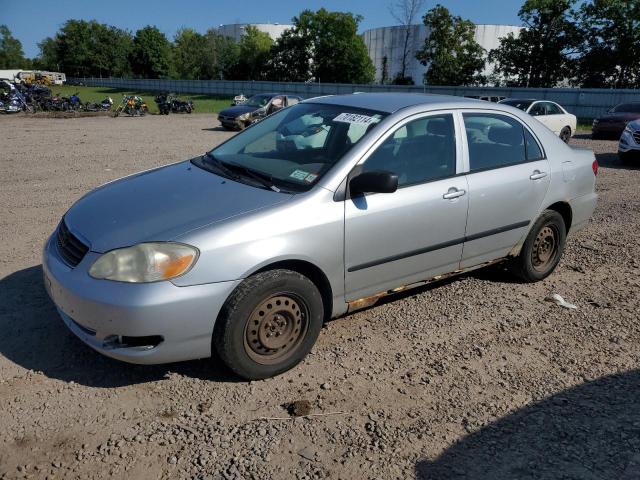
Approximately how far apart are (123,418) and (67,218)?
1400mm

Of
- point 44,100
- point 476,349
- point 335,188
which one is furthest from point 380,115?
point 44,100

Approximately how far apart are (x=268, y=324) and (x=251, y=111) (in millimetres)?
18132

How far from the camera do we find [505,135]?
4.45m

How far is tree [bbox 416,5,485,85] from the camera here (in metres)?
46.0

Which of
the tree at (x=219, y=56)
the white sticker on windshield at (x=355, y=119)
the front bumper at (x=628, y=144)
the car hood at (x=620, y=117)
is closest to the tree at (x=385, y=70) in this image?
the tree at (x=219, y=56)

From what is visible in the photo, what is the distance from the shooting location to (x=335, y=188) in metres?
3.35

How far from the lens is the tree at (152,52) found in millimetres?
94750

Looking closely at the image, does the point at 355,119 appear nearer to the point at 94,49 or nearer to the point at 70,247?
the point at 70,247

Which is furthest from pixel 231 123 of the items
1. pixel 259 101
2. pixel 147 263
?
pixel 147 263

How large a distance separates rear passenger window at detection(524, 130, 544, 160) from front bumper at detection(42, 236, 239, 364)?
9.69 feet

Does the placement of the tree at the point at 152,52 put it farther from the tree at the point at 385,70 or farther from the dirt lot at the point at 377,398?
the dirt lot at the point at 377,398

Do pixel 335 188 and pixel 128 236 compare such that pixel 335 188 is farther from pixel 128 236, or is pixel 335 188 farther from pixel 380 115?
pixel 128 236

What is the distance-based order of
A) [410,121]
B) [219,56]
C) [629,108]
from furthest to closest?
[219,56]
[629,108]
[410,121]

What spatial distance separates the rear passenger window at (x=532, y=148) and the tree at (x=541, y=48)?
46984 millimetres
